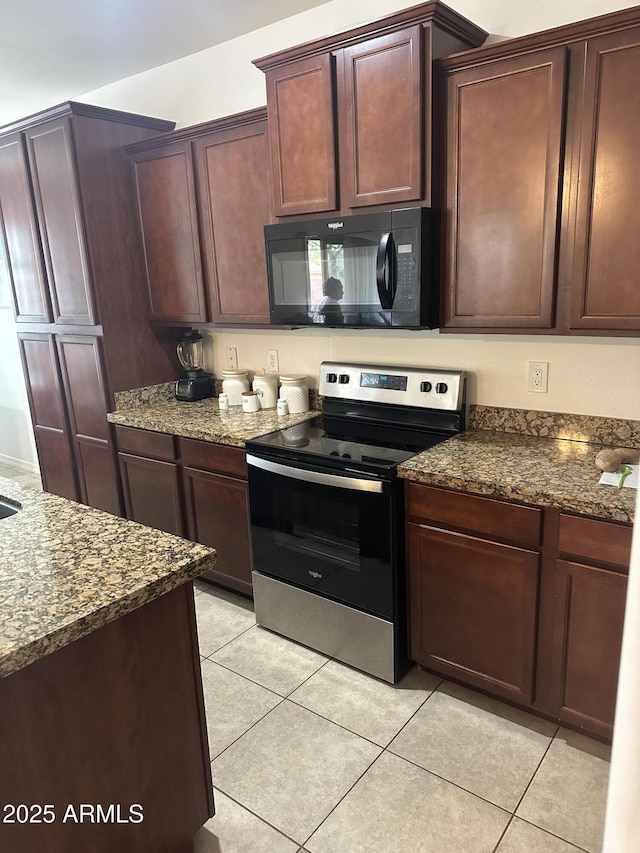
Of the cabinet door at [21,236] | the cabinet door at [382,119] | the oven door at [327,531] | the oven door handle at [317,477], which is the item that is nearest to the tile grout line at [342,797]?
the oven door at [327,531]

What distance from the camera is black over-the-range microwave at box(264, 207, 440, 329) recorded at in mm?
2180

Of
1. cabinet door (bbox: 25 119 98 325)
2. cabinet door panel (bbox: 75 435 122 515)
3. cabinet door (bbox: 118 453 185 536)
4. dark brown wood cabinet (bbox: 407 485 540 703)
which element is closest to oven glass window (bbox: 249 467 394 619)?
dark brown wood cabinet (bbox: 407 485 540 703)

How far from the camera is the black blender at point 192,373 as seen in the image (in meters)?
3.37

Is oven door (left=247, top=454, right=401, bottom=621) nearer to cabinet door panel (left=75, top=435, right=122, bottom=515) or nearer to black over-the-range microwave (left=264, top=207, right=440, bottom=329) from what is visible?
black over-the-range microwave (left=264, top=207, right=440, bottom=329)

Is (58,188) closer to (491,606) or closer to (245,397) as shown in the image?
(245,397)

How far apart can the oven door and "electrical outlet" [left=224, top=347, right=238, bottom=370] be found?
3.28 feet

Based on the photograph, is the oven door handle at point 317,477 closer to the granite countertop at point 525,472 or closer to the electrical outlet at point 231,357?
the granite countertop at point 525,472

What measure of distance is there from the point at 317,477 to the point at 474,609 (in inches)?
29.0

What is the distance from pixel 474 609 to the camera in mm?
2098

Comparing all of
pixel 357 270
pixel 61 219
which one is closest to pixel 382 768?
pixel 357 270

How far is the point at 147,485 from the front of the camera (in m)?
3.14

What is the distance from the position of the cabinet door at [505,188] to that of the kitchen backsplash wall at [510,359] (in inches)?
11.1

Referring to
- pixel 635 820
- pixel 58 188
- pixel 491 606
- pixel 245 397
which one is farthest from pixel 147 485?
pixel 635 820

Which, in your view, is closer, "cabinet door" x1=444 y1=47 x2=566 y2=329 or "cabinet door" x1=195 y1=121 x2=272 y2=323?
"cabinet door" x1=444 y1=47 x2=566 y2=329
